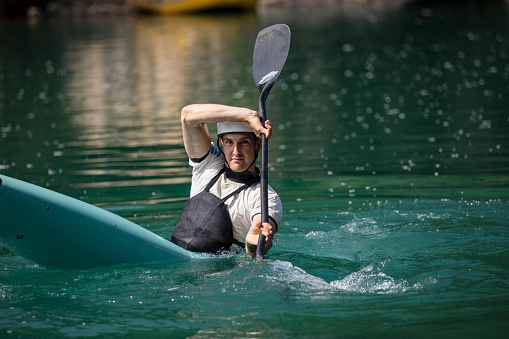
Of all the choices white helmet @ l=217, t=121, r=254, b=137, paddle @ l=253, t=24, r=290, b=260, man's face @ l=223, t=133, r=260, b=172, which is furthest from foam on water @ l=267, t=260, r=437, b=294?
paddle @ l=253, t=24, r=290, b=260

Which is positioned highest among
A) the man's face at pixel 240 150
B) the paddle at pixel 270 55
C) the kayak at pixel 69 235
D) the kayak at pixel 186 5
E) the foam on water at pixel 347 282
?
the kayak at pixel 186 5

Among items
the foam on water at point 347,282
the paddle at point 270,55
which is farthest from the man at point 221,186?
the paddle at point 270,55

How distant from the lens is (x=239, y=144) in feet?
15.8

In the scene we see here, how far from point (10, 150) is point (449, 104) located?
6805mm

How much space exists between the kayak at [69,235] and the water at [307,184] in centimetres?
11

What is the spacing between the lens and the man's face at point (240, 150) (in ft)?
15.6

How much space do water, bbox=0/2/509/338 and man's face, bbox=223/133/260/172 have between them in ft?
2.08

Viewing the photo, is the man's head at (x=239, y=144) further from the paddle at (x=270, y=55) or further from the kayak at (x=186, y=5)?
the kayak at (x=186, y=5)

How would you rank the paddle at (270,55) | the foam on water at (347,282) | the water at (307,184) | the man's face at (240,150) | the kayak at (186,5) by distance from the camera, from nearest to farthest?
the water at (307,184) < the foam on water at (347,282) < the man's face at (240,150) < the paddle at (270,55) < the kayak at (186,5)

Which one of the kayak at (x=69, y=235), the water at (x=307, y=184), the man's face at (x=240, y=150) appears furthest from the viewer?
the man's face at (x=240, y=150)

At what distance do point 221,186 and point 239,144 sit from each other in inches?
14.2

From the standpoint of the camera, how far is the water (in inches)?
158

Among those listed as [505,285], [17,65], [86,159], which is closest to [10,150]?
[86,159]

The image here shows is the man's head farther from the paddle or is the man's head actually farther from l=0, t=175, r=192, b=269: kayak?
l=0, t=175, r=192, b=269: kayak
